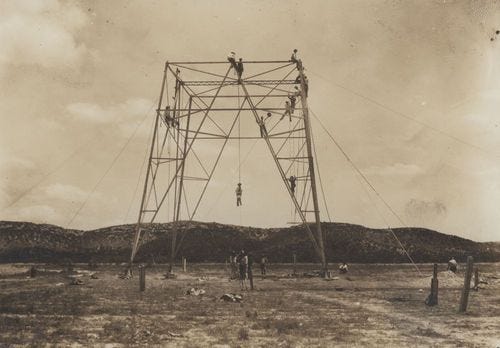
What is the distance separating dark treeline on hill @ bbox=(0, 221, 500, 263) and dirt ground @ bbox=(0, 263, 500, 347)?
24.2 metres

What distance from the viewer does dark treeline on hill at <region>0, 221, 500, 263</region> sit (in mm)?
42531

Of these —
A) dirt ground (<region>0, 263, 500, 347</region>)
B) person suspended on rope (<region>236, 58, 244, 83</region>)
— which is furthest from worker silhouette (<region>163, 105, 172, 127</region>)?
dirt ground (<region>0, 263, 500, 347</region>)

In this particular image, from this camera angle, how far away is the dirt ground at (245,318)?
8773 mm

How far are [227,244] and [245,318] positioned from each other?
34.5 meters

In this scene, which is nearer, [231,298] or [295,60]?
[231,298]

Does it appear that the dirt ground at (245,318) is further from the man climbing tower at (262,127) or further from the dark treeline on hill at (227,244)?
the dark treeline on hill at (227,244)

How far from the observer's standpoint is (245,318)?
36.6ft

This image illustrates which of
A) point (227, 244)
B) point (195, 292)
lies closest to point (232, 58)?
point (195, 292)

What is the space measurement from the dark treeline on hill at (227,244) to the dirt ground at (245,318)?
79.5 feet

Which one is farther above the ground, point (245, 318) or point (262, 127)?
point (262, 127)

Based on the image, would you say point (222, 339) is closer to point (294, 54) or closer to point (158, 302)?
point (158, 302)

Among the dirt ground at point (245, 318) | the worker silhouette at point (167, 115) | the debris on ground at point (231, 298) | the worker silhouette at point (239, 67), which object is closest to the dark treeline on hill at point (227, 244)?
→ the worker silhouette at point (167, 115)

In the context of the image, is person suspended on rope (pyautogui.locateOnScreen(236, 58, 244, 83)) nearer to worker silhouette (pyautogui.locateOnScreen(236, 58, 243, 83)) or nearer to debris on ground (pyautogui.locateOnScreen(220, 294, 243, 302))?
worker silhouette (pyautogui.locateOnScreen(236, 58, 243, 83))

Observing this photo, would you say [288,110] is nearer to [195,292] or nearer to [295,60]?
[295,60]
